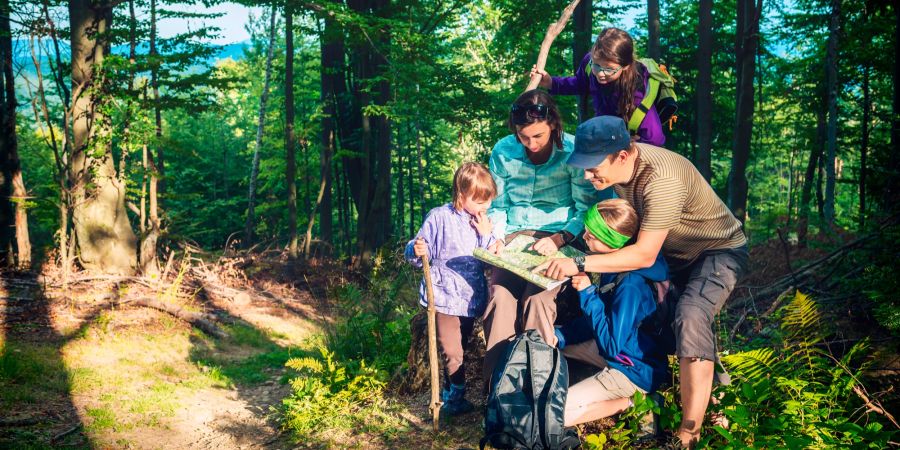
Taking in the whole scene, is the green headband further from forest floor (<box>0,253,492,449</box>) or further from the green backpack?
forest floor (<box>0,253,492,449</box>)

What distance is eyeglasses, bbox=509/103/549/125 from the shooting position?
4016 millimetres

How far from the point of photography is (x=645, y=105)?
4.08 m

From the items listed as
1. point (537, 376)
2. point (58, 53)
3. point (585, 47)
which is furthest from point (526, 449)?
point (585, 47)

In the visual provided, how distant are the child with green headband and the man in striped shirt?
153mm

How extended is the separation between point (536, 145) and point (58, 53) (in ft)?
31.2

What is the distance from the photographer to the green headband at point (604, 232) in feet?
11.5

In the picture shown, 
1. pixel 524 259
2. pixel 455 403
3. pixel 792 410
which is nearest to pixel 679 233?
pixel 524 259

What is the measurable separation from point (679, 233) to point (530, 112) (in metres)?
1.26

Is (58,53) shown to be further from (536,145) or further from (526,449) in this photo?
(526,449)

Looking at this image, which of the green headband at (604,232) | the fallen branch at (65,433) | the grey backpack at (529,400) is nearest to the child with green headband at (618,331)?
the green headband at (604,232)

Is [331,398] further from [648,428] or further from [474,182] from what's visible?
[648,428]

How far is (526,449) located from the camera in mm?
3256

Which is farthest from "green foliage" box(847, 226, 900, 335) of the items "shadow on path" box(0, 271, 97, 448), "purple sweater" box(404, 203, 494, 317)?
"shadow on path" box(0, 271, 97, 448)

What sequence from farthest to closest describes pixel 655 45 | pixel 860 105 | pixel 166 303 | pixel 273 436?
pixel 860 105, pixel 655 45, pixel 166 303, pixel 273 436
